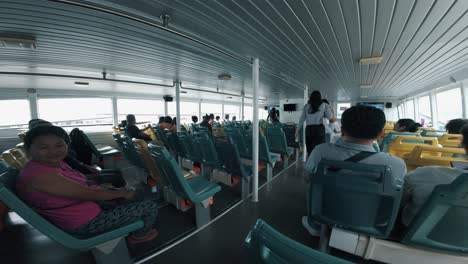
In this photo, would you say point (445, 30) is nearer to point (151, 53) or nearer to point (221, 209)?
point (221, 209)

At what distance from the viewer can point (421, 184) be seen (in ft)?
3.38

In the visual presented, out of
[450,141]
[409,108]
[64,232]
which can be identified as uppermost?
[409,108]

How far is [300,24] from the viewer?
2203 millimetres

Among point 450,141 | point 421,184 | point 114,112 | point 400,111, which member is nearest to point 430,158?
point 421,184

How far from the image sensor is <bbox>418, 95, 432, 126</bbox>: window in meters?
8.16

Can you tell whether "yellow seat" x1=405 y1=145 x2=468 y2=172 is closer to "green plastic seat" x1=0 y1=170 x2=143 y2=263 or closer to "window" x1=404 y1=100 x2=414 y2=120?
"green plastic seat" x1=0 y1=170 x2=143 y2=263

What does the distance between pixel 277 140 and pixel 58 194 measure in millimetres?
3524

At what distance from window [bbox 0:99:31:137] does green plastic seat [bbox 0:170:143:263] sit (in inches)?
299

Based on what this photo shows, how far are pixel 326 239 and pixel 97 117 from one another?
976cm

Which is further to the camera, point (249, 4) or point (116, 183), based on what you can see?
point (116, 183)

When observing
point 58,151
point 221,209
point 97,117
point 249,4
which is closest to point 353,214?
point 221,209

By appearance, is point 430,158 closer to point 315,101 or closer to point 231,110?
point 315,101

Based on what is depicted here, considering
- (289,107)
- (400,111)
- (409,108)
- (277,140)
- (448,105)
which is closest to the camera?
(277,140)

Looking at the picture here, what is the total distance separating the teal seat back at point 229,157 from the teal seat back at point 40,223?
1.50 m
